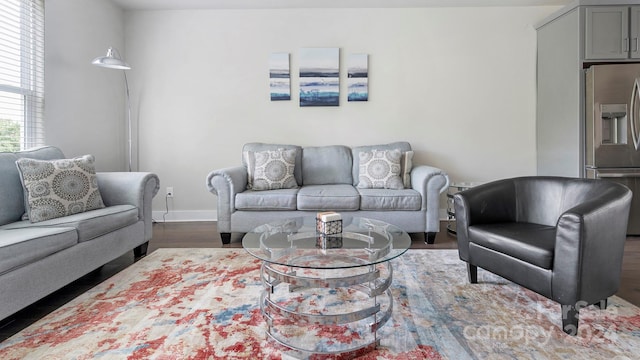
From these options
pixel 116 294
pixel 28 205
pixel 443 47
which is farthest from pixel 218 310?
pixel 443 47

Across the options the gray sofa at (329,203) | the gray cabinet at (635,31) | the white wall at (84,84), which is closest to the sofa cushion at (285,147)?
the gray sofa at (329,203)

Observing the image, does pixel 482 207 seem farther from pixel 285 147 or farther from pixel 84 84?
pixel 84 84

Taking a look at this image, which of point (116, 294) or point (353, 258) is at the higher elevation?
point (353, 258)

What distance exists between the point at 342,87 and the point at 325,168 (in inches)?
40.3

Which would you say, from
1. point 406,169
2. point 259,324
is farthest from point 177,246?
point 406,169

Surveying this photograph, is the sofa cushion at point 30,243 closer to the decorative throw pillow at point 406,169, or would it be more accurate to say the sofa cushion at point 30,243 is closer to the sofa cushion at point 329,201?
the sofa cushion at point 329,201

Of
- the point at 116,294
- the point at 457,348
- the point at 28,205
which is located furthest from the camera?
the point at 28,205

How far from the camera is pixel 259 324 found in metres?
1.50

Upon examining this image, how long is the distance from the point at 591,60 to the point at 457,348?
3.27 m

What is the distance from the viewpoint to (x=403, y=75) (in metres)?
3.65

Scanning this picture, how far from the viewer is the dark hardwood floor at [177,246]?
1625 millimetres

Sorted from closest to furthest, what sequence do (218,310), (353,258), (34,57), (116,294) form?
(353,258), (218,310), (116,294), (34,57)

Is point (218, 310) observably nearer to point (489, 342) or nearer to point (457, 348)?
point (457, 348)

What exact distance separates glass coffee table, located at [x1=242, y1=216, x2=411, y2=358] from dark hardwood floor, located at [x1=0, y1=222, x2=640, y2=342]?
1126mm
